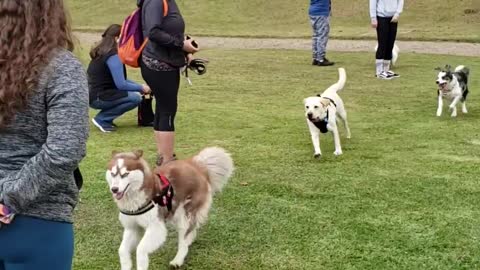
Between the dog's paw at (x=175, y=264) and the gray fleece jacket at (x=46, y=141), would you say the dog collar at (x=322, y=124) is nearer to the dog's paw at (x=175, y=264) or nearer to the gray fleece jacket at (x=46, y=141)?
the dog's paw at (x=175, y=264)

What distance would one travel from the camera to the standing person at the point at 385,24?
11125mm

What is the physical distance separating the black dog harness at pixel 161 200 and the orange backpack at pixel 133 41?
1885 mm

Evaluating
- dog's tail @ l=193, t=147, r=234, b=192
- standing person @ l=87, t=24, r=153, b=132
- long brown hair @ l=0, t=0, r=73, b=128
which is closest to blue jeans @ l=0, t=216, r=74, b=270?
long brown hair @ l=0, t=0, r=73, b=128

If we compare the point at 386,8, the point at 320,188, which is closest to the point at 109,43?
the point at 320,188

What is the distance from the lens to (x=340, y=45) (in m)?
17.8

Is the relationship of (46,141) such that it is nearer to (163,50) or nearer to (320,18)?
(163,50)

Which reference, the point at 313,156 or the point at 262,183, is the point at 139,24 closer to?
the point at 262,183

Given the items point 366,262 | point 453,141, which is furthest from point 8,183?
point 453,141

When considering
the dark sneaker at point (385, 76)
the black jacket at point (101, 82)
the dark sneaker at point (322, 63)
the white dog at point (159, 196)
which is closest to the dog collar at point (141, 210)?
the white dog at point (159, 196)

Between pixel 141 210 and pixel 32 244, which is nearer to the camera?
pixel 32 244

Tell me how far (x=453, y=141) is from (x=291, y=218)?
307 cm

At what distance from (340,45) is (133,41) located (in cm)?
1294

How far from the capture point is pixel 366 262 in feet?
13.2

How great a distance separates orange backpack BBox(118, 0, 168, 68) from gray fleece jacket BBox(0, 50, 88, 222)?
342 centimetres
